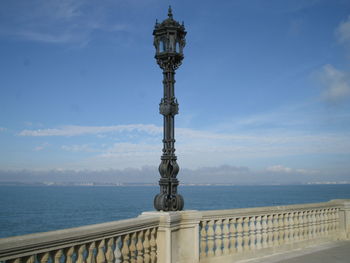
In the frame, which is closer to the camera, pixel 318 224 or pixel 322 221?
pixel 318 224

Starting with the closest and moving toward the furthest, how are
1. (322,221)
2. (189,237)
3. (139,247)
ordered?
(139,247) < (189,237) < (322,221)

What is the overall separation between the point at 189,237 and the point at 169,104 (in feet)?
8.93

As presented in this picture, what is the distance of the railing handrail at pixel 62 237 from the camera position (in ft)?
13.4

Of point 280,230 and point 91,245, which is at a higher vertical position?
point 91,245

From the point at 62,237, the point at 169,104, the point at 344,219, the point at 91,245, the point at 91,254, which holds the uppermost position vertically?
the point at 169,104

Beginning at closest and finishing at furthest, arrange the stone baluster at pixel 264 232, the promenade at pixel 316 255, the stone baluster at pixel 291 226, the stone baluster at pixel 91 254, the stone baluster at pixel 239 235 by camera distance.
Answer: the stone baluster at pixel 91 254
the stone baluster at pixel 239 235
the promenade at pixel 316 255
the stone baluster at pixel 264 232
the stone baluster at pixel 291 226

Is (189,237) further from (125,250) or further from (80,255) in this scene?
(80,255)

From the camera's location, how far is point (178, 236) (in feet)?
24.5

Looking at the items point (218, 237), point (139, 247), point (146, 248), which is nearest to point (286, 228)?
point (218, 237)

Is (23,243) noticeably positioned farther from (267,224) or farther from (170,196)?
(267,224)

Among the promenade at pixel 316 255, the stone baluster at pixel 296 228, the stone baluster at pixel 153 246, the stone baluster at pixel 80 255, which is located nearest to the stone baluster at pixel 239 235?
the promenade at pixel 316 255

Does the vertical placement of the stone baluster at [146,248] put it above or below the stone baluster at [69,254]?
below

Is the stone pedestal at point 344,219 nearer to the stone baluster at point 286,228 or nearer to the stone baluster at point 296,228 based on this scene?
the stone baluster at point 296,228

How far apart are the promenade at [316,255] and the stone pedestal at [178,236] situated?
5.31 feet
